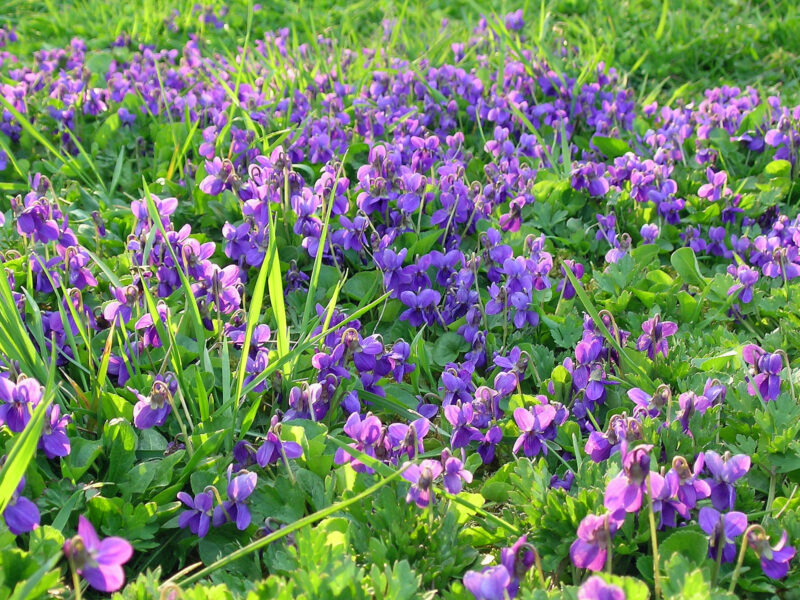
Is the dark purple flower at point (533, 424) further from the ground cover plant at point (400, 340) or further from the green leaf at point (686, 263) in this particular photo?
the green leaf at point (686, 263)

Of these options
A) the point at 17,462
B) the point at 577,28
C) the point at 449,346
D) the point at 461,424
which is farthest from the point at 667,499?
the point at 577,28

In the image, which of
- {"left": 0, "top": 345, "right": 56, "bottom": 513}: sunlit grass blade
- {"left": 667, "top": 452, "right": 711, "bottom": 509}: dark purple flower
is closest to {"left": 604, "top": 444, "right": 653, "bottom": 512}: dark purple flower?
{"left": 667, "top": 452, "right": 711, "bottom": 509}: dark purple flower

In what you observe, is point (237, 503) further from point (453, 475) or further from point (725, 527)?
point (725, 527)

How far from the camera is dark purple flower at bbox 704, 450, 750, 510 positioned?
1.96m

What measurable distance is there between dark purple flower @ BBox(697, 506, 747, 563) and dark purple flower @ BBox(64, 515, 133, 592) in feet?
3.91

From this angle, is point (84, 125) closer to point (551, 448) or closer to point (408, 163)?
point (408, 163)

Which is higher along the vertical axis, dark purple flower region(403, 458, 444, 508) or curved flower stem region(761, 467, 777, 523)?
dark purple flower region(403, 458, 444, 508)

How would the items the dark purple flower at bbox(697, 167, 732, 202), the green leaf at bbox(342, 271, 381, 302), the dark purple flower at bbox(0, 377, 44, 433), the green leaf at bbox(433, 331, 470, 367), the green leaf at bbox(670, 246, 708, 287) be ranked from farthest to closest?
the dark purple flower at bbox(697, 167, 732, 202) → the green leaf at bbox(670, 246, 708, 287) → the green leaf at bbox(342, 271, 381, 302) → the green leaf at bbox(433, 331, 470, 367) → the dark purple flower at bbox(0, 377, 44, 433)

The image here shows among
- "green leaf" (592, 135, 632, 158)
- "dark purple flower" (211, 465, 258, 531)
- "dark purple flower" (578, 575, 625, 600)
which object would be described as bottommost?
"dark purple flower" (211, 465, 258, 531)

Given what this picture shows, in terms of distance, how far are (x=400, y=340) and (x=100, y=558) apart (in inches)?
48.5

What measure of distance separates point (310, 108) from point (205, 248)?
68.5 inches

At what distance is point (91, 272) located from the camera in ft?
9.82

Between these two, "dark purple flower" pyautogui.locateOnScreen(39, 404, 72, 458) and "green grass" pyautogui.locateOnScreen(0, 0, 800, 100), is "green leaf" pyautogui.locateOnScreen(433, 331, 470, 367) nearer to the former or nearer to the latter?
"dark purple flower" pyautogui.locateOnScreen(39, 404, 72, 458)

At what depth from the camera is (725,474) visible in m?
1.96
